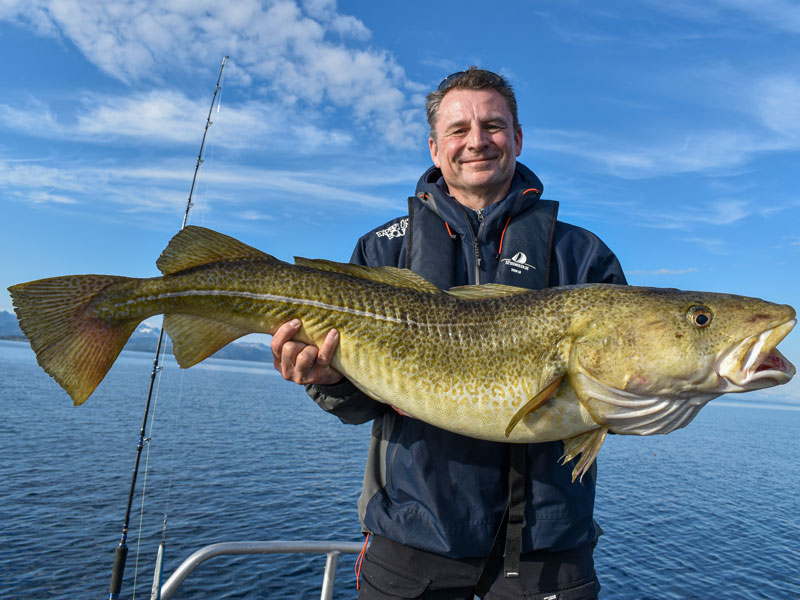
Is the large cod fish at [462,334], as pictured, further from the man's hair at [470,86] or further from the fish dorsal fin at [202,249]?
the man's hair at [470,86]

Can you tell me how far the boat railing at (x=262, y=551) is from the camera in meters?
4.64

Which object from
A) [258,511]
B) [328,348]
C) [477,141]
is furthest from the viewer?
[258,511]

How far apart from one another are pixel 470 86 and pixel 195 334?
2792mm

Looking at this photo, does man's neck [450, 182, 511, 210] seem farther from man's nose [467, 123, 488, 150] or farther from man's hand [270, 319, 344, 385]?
man's hand [270, 319, 344, 385]

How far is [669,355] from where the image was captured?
3.30 meters

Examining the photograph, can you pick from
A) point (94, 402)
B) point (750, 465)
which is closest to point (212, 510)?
point (94, 402)

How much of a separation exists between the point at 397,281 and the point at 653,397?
5.87ft

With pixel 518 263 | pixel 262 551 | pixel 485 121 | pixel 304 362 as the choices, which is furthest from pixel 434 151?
pixel 262 551

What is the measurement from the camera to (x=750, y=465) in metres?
41.2

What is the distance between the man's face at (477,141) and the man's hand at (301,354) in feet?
5.43

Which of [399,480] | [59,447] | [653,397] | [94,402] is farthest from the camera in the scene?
[94,402]

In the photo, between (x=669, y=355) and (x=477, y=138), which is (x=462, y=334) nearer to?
(x=669, y=355)

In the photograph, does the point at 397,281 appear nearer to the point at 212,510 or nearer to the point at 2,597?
the point at 2,597

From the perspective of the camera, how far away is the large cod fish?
3.28m
